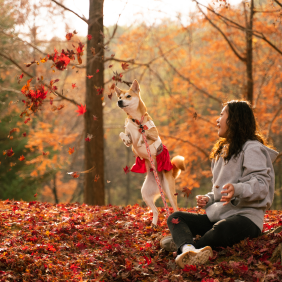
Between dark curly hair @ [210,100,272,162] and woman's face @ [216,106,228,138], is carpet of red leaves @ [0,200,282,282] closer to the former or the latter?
dark curly hair @ [210,100,272,162]

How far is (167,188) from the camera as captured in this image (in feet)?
12.0

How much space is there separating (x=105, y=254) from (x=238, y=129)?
181 cm

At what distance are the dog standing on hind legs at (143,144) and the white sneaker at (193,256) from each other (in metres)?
1.12

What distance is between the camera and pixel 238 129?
296 cm

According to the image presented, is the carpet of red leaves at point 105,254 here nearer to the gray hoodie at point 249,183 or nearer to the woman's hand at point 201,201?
the gray hoodie at point 249,183

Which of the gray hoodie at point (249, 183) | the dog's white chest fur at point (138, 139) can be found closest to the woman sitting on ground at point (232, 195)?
the gray hoodie at point (249, 183)

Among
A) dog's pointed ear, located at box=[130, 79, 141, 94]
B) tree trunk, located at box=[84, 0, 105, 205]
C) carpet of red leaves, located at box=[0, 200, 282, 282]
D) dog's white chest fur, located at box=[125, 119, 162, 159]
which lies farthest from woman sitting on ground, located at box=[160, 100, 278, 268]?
tree trunk, located at box=[84, 0, 105, 205]

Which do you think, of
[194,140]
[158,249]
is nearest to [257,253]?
[158,249]

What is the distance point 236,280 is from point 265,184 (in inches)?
33.9

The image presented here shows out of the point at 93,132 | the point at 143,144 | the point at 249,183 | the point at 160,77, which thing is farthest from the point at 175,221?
the point at 160,77

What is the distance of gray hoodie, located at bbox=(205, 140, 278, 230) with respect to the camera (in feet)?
8.61

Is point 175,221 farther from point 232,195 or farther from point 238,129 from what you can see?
point 238,129

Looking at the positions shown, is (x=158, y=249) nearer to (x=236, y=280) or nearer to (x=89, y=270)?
(x=89, y=270)

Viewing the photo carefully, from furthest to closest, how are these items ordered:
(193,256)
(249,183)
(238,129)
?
(238,129) < (249,183) < (193,256)
